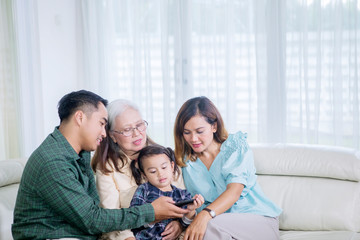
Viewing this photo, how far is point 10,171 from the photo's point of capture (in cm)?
226

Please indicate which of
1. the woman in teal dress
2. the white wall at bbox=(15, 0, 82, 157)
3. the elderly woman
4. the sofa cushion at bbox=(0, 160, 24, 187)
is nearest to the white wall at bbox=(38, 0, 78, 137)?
the white wall at bbox=(15, 0, 82, 157)

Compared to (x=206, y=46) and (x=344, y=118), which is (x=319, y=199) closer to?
(x=344, y=118)

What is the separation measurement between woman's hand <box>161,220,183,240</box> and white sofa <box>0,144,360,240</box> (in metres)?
0.58

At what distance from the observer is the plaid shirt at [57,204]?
1.72 metres

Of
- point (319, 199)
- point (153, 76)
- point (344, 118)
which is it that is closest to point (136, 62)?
point (153, 76)

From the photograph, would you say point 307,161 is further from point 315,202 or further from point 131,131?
point 131,131

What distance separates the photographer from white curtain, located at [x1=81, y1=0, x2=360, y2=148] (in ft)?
11.4

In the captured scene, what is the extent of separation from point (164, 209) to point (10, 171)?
91cm

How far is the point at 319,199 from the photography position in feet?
7.78

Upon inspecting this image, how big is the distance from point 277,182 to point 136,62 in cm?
208

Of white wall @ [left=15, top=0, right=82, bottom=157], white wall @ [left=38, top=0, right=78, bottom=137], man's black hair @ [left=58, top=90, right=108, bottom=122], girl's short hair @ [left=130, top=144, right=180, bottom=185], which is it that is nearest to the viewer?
man's black hair @ [left=58, top=90, right=108, bottom=122]

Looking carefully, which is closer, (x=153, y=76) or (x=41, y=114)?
(x=41, y=114)

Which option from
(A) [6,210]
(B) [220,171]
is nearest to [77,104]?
(A) [6,210]

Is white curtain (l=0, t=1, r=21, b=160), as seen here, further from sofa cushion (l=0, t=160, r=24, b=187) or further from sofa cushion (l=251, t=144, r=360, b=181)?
sofa cushion (l=251, t=144, r=360, b=181)
